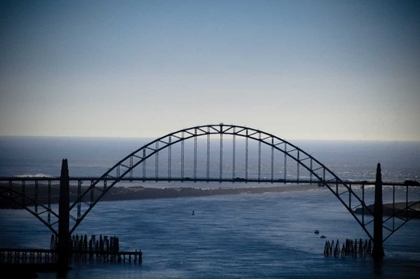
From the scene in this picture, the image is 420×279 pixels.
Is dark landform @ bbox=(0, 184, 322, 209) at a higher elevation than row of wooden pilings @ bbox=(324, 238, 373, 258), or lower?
higher

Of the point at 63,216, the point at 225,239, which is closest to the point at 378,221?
the point at 225,239

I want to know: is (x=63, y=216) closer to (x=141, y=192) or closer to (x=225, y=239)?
(x=225, y=239)

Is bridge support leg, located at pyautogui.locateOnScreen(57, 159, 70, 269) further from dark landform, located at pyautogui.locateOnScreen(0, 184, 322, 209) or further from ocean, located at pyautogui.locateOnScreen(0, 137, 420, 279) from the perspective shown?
dark landform, located at pyautogui.locateOnScreen(0, 184, 322, 209)

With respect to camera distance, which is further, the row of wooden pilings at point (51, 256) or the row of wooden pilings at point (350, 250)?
the row of wooden pilings at point (350, 250)

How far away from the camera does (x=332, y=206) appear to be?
451ft

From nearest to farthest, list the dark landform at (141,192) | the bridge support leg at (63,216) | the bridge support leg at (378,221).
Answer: the bridge support leg at (63,216) → the bridge support leg at (378,221) → the dark landform at (141,192)

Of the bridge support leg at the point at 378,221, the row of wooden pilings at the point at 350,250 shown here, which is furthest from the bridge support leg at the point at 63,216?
the bridge support leg at the point at 378,221

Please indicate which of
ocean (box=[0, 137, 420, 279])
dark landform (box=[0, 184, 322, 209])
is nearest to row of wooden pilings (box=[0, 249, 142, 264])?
ocean (box=[0, 137, 420, 279])

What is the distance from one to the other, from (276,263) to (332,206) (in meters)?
66.6

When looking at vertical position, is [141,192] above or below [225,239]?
above

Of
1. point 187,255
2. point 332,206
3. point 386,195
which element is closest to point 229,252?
point 187,255

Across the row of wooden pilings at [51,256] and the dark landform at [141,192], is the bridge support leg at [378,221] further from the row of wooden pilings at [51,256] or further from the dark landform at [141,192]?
the dark landform at [141,192]

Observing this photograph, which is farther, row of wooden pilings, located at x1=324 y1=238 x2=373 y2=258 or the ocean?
row of wooden pilings, located at x1=324 y1=238 x2=373 y2=258

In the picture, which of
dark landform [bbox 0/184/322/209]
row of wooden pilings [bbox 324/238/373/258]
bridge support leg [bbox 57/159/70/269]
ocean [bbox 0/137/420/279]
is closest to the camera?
ocean [bbox 0/137/420/279]
